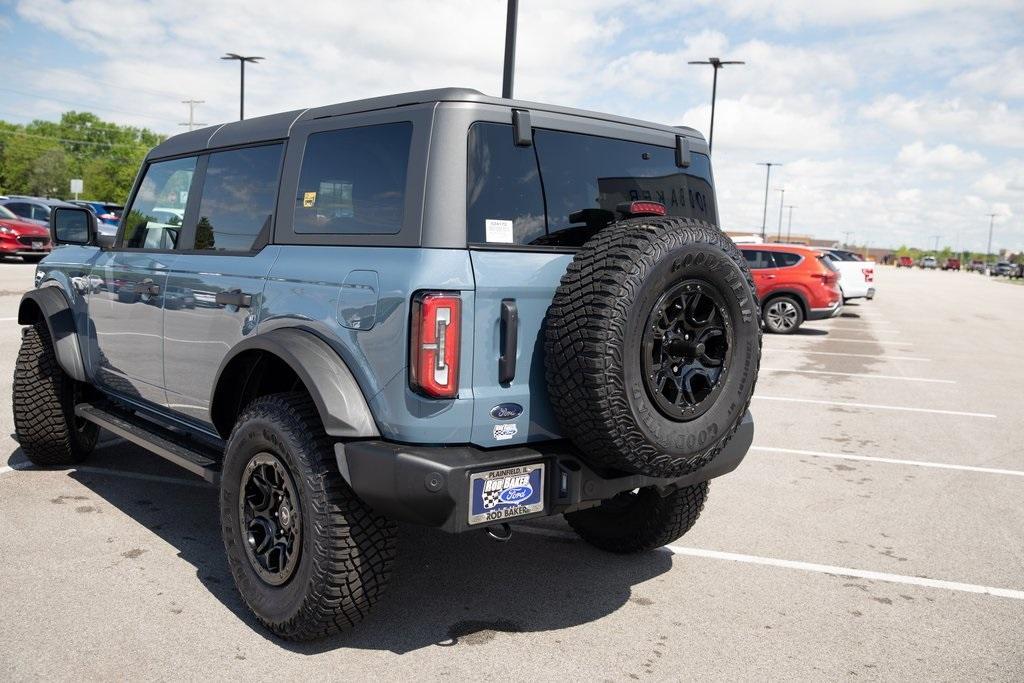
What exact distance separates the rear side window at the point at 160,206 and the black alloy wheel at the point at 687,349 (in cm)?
266

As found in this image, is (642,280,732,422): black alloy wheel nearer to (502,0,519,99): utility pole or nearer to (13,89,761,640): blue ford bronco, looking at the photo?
(13,89,761,640): blue ford bronco

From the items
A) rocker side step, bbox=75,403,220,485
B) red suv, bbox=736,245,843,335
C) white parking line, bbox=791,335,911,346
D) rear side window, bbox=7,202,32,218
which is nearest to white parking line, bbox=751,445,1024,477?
rocker side step, bbox=75,403,220,485

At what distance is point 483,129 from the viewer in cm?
328

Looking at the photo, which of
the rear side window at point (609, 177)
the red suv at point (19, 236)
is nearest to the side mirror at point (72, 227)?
the rear side window at point (609, 177)

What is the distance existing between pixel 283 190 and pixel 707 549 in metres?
2.82

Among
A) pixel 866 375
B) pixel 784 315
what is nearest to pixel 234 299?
pixel 866 375

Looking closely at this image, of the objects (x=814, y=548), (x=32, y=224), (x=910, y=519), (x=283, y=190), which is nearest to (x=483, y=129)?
(x=283, y=190)

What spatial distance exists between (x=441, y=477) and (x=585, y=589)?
4.73 ft

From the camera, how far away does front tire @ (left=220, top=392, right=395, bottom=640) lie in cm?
319

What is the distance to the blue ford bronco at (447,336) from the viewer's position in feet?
10.1

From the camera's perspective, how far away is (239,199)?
4.15 metres

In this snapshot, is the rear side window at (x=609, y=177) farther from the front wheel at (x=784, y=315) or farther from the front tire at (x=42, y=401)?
the front wheel at (x=784, y=315)

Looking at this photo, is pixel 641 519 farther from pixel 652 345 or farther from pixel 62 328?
pixel 62 328

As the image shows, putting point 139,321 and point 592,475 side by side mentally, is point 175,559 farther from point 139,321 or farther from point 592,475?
point 592,475
